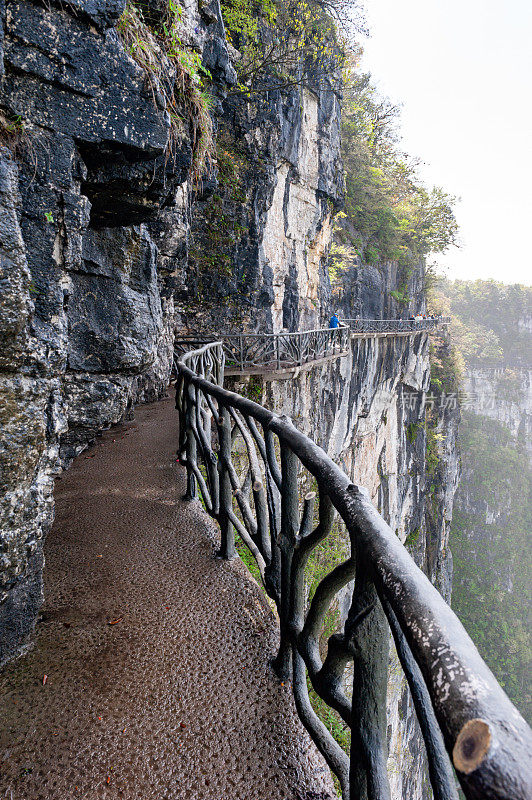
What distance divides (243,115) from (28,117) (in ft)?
33.6

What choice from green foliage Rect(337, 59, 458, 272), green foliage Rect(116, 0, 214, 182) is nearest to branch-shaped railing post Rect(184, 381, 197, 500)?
green foliage Rect(116, 0, 214, 182)

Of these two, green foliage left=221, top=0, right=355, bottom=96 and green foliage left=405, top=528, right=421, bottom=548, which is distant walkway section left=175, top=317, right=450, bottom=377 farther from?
green foliage left=405, top=528, right=421, bottom=548

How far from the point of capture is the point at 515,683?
Result: 32.1 meters

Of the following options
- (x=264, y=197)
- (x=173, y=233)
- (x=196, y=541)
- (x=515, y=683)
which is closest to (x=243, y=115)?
(x=264, y=197)

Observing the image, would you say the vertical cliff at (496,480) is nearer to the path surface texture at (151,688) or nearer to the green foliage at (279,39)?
the green foliage at (279,39)

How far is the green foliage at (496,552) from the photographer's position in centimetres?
3353

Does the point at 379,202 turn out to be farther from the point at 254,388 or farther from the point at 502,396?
the point at 502,396

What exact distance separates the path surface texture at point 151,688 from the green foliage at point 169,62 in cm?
286

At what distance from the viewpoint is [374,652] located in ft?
3.02

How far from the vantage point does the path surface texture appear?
1315mm

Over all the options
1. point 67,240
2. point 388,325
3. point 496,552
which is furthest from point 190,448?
point 496,552

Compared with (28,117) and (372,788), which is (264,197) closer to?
(28,117)

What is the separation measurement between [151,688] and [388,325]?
22.3m

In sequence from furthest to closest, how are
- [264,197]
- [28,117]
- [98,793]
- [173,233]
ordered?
[264,197] → [173,233] → [28,117] → [98,793]
